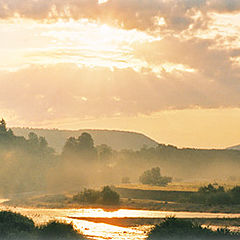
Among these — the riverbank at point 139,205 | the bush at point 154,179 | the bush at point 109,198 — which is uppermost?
the bush at point 154,179

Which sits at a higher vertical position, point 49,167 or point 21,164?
point 21,164

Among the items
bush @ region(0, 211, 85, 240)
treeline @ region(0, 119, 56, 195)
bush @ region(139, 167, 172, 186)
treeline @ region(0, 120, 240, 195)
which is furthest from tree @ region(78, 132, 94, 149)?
bush @ region(0, 211, 85, 240)

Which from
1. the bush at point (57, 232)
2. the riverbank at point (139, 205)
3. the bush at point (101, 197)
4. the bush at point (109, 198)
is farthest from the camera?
the bush at point (101, 197)

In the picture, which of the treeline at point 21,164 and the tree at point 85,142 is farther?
the tree at point 85,142

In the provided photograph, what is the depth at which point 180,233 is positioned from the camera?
48750mm

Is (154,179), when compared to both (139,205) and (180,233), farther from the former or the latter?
(180,233)

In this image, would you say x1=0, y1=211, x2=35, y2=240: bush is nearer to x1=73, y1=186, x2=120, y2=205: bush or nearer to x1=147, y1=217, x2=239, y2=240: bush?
x1=147, y1=217, x2=239, y2=240: bush

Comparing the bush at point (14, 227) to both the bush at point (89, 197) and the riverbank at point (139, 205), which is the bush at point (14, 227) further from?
the bush at point (89, 197)

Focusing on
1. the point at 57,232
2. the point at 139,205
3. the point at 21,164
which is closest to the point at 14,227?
the point at 57,232

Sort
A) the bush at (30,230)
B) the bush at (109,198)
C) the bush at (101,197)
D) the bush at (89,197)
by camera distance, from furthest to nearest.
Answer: the bush at (89,197)
the bush at (101,197)
the bush at (109,198)
the bush at (30,230)

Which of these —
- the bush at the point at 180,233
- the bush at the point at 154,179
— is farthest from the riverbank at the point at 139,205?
the bush at the point at 180,233

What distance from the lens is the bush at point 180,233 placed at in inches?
1908

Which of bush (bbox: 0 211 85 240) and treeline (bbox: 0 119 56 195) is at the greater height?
treeline (bbox: 0 119 56 195)

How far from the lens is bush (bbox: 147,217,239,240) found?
4847cm
